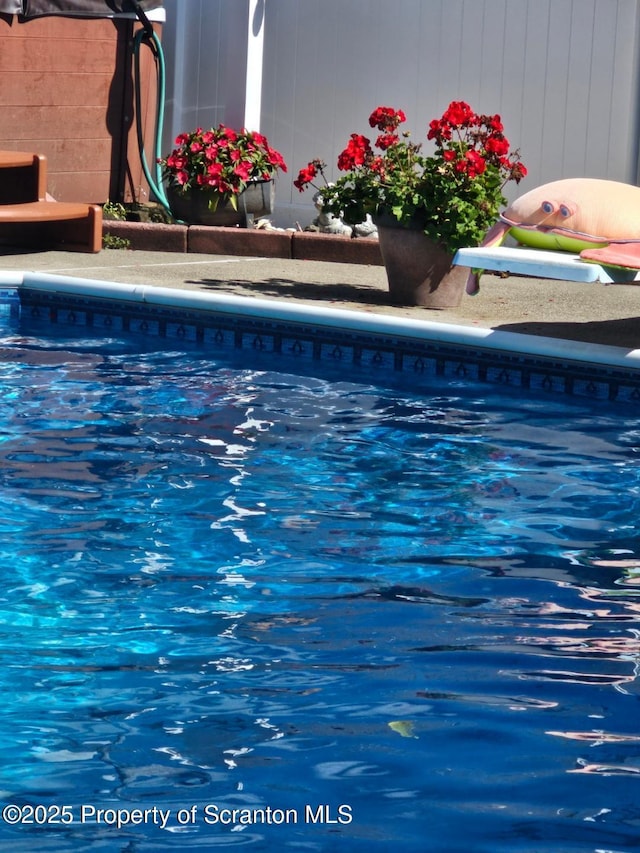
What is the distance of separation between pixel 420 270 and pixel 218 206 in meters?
2.84

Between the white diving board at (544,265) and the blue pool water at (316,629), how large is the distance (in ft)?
2.34

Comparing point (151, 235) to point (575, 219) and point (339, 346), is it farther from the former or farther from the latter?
point (575, 219)

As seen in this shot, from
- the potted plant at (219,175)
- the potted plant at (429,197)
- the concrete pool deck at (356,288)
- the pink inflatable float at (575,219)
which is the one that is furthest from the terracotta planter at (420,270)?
the potted plant at (219,175)

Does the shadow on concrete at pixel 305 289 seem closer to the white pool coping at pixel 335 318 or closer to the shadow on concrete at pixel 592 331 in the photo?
the white pool coping at pixel 335 318

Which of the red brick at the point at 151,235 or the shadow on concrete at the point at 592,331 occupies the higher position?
the red brick at the point at 151,235

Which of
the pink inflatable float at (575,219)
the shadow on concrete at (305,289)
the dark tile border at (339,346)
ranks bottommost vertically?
the dark tile border at (339,346)

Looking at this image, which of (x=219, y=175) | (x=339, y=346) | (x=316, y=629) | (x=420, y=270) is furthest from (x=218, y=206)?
(x=316, y=629)

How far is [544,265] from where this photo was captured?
19.9ft

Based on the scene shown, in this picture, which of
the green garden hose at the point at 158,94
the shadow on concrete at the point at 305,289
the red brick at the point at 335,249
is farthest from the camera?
the green garden hose at the point at 158,94

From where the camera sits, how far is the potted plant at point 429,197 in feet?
23.1

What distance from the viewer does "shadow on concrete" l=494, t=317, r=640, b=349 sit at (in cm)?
645

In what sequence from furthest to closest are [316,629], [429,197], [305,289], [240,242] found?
[240,242]
[305,289]
[429,197]
[316,629]

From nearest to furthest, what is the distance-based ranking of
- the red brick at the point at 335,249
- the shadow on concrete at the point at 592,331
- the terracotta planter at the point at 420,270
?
the shadow on concrete at the point at 592,331
the terracotta planter at the point at 420,270
the red brick at the point at 335,249

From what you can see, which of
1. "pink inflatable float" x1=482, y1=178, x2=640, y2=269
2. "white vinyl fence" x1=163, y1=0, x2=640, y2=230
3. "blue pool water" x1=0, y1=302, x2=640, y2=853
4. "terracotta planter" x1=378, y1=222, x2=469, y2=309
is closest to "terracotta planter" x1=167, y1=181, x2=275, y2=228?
"white vinyl fence" x1=163, y1=0, x2=640, y2=230
